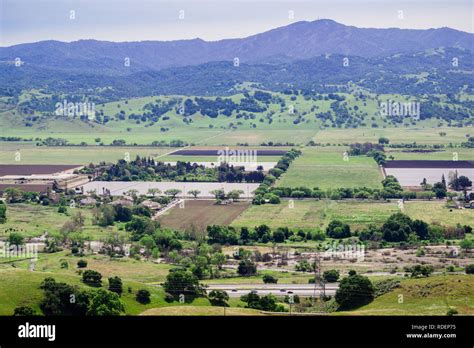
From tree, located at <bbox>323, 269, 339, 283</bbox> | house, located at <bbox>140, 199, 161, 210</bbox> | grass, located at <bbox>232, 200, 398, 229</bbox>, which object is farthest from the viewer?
house, located at <bbox>140, 199, 161, 210</bbox>

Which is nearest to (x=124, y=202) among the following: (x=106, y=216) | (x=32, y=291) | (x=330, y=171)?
(x=106, y=216)

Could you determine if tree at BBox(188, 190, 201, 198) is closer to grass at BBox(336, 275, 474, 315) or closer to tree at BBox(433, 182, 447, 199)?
tree at BBox(433, 182, 447, 199)

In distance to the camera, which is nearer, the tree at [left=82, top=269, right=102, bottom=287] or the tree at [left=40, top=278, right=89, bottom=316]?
the tree at [left=40, top=278, right=89, bottom=316]

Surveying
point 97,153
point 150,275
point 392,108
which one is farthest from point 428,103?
point 150,275

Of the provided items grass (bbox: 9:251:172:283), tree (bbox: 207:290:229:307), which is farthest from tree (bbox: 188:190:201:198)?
tree (bbox: 207:290:229:307)

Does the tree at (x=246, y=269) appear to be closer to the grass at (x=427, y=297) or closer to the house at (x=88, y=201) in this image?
the grass at (x=427, y=297)
